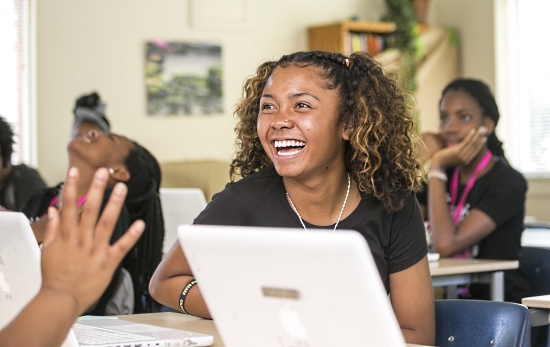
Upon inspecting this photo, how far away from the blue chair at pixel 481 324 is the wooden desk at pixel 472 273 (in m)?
0.97

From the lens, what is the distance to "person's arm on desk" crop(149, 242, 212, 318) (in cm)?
188

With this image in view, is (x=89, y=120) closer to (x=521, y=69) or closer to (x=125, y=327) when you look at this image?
(x=125, y=327)

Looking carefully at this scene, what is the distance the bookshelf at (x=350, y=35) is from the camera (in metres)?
6.10

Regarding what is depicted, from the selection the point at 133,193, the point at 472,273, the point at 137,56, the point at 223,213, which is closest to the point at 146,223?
the point at 133,193

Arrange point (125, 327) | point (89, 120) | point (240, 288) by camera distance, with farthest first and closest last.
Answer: point (89, 120) < point (125, 327) < point (240, 288)

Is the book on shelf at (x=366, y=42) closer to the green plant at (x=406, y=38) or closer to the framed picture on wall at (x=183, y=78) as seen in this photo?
the green plant at (x=406, y=38)

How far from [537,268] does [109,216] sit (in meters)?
2.31

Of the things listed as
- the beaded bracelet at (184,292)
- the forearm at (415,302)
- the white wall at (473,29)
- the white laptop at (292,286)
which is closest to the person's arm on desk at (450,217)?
the forearm at (415,302)

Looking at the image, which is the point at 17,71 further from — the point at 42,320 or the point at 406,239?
the point at 42,320

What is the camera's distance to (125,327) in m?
1.76

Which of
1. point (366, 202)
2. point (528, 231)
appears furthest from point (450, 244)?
point (528, 231)

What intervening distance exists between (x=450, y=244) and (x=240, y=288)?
8.12 feet

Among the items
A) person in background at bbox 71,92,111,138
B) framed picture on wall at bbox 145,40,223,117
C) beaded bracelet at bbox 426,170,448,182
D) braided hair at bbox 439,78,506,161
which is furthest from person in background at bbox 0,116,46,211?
braided hair at bbox 439,78,506,161

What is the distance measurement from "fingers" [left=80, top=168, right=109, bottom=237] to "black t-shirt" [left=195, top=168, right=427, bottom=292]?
98cm
